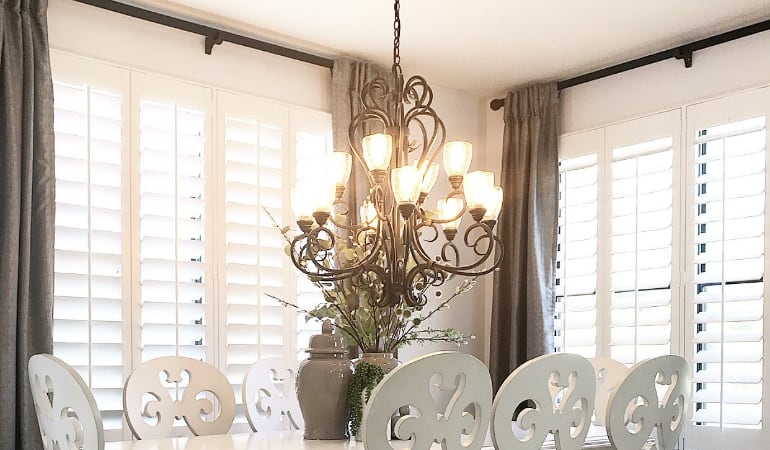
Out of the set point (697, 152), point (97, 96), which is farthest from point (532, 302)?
point (97, 96)

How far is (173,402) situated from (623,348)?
2162 mm

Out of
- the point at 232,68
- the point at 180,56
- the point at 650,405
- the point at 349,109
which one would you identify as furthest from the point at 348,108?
the point at 650,405

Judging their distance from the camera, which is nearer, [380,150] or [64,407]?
[64,407]

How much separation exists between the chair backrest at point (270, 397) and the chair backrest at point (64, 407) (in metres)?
0.96

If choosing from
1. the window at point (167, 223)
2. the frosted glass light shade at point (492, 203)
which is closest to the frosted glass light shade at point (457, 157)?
the frosted glass light shade at point (492, 203)

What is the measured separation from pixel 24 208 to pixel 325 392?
1.33 meters

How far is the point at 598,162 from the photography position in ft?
15.1

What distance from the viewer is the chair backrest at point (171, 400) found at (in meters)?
3.22

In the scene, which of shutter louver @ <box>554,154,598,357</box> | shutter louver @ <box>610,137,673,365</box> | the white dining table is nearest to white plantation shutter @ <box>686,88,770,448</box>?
shutter louver @ <box>610,137,673,365</box>

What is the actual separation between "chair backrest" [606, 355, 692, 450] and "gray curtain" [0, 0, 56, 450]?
1.99 metres

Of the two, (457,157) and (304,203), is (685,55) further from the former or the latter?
(304,203)

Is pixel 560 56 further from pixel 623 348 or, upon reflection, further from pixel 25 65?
pixel 25 65

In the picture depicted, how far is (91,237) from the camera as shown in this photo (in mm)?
3619

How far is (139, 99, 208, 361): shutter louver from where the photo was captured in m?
3.79
